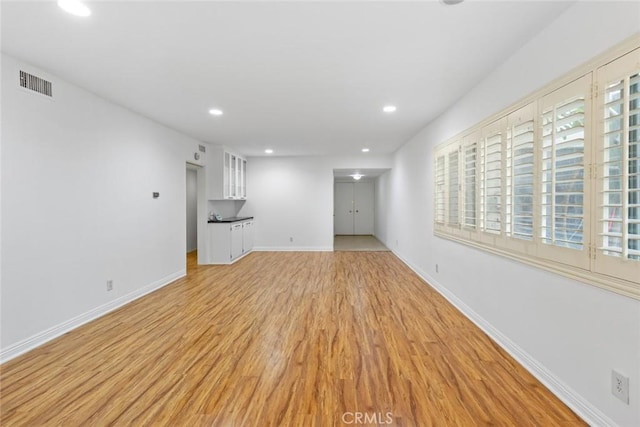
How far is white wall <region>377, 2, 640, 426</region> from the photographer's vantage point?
1.54 m

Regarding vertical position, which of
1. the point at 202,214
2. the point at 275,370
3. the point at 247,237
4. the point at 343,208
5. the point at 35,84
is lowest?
the point at 275,370

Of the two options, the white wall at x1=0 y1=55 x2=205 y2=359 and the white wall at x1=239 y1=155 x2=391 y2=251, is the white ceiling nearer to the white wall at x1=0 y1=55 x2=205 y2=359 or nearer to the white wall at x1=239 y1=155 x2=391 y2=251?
the white wall at x1=0 y1=55 x2=205 y2=359

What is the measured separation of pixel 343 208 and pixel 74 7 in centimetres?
1026

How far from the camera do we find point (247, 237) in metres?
7.46

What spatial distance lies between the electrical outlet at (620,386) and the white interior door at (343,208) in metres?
10.2

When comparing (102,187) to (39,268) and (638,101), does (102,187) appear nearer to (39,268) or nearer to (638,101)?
(39,268)

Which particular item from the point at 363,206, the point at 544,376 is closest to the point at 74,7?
the point at 544,376

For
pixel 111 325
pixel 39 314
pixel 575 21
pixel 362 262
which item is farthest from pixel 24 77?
pixel 362 262

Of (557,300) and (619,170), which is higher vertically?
(619,170)

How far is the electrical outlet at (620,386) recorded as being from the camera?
4.91ft

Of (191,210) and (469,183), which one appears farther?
(191,210)

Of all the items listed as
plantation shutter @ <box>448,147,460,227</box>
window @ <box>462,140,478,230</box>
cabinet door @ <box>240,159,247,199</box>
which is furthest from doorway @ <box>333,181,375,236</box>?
window @ <box>462,140,478,230</box>

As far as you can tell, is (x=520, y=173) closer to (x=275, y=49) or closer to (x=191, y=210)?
(x=275, y=49)

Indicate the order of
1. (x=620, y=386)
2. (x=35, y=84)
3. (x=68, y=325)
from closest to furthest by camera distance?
(x=620, y=386)
(x=35, y=84)
(x=68, y=325)
